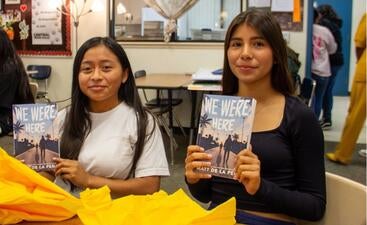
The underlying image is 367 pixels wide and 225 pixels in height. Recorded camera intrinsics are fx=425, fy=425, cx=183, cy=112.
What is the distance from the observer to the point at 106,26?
18.0 feet

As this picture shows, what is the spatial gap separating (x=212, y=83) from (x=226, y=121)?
2.82 metres

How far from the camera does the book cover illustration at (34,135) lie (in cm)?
113

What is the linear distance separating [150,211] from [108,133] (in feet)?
1.73

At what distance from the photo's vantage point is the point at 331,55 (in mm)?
5227

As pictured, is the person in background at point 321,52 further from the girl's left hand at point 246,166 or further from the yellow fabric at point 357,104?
the girl's left hand at point 246,166

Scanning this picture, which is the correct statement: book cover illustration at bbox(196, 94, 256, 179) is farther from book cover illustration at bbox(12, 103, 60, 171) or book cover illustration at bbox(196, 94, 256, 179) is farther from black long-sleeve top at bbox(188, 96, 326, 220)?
book cover illustration at bbox(12, 103, 60, 171)

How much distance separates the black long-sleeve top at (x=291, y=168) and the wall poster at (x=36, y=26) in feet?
16.1

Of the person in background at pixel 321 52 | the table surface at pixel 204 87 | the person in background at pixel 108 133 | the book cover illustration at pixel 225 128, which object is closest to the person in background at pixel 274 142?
the book cover illustration at pixel 225 128

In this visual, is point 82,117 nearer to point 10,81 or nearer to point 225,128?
point 225,128

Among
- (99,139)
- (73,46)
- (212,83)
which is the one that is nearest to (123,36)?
(73,46)

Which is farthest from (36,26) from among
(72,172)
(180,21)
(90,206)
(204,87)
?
(90,206)

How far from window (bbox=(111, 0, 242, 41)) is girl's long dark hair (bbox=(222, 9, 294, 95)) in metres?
3.97

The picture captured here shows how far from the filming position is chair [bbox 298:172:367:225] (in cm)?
106

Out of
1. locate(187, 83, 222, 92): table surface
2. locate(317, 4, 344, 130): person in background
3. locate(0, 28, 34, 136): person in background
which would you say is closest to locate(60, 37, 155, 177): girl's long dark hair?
locate(0, 28, 34, 136): person in background
